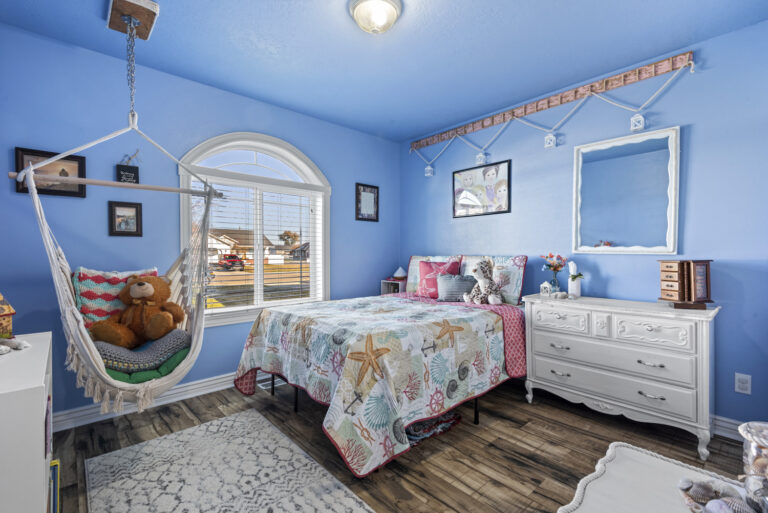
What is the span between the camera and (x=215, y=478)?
1.94m

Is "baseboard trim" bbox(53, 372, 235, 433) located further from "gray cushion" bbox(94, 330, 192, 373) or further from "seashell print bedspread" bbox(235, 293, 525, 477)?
"gray cushion" bbox(94, 330, 192, 373)

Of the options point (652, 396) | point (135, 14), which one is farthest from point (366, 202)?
point (652, 396)

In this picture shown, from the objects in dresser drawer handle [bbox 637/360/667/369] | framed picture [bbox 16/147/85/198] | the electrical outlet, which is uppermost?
framed picture [bbox 16/147/85/198]

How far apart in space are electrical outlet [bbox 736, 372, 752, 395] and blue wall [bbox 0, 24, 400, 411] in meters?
3.79

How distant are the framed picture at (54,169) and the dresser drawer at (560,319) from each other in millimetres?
3479

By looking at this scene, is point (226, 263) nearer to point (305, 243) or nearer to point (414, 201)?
point (305, 243)

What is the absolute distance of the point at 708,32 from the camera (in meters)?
2.40

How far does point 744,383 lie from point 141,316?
399cm

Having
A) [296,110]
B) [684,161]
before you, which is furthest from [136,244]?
[684,161]

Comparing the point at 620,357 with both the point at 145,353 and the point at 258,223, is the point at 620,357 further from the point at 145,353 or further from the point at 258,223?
the point at 258,223

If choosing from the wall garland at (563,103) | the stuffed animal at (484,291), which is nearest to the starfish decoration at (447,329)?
the stuffed animal at (484,291)

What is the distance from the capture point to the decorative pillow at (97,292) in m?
2.35

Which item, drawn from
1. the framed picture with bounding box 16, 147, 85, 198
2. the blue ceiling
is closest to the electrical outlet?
the blue ceiling

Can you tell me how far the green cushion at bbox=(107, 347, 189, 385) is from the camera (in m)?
2.00
